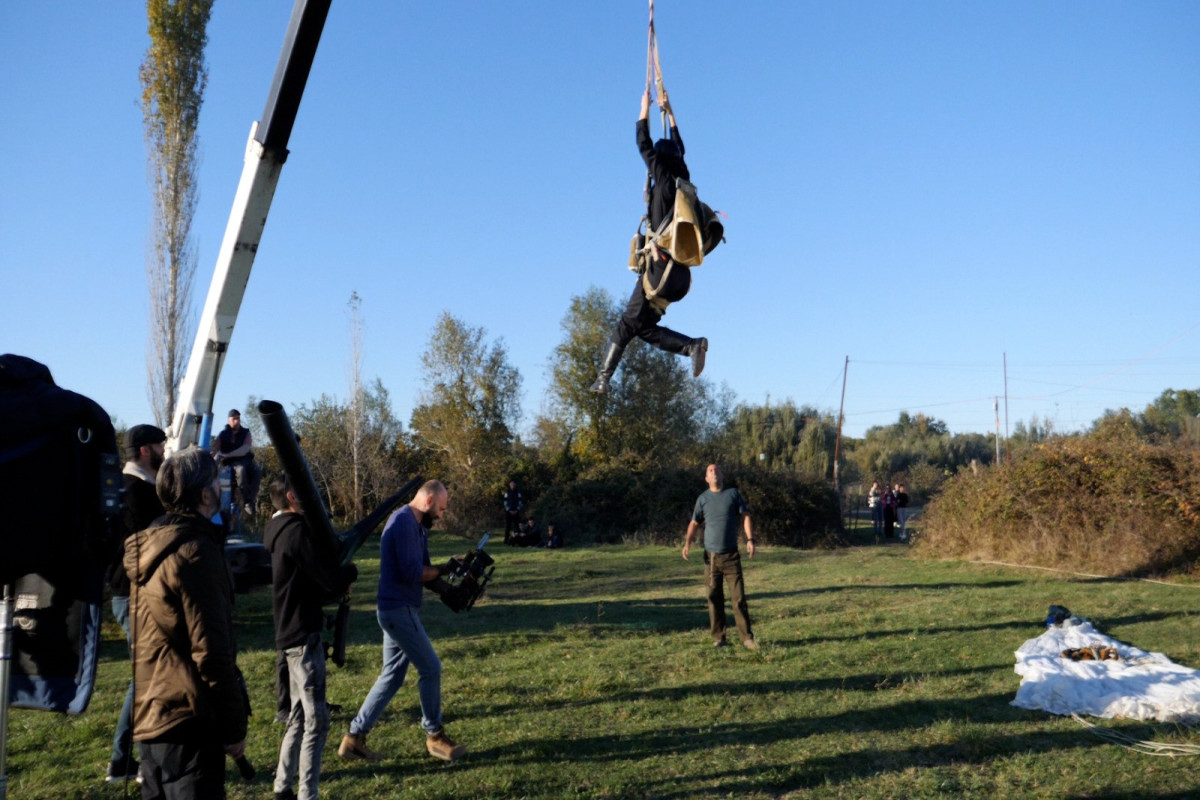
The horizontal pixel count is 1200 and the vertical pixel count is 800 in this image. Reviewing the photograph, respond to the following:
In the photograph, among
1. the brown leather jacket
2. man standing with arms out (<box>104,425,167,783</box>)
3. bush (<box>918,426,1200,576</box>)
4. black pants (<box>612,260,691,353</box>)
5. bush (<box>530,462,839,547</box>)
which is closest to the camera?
the brown leather jacket

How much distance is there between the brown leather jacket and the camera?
11.7 ft

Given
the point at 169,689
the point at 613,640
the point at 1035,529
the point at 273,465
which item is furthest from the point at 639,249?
the point at 273,465

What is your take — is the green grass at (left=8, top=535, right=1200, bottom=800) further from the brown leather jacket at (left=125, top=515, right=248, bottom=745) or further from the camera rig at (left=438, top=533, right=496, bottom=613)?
the brown leather jacket at (left=125, top=515, right=248, bottom=745)

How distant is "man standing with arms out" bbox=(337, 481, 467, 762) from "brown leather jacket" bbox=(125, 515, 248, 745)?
262cm

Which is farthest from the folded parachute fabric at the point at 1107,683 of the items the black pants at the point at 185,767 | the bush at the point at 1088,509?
the bush at the point at 1088,509

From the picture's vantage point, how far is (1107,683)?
838 cm

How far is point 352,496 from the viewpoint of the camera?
36.0m

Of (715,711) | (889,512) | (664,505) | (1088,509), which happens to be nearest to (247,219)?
(715,711)

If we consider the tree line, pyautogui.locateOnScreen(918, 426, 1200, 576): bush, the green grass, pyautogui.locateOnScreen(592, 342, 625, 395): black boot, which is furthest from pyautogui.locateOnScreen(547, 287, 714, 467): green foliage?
pyautogui.locateOnScreen(592, 342, 625, 395): black boot

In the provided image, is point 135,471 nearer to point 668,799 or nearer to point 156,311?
point 668,799

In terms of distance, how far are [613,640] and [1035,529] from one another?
13.1m

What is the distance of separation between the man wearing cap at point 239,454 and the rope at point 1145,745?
1022cm

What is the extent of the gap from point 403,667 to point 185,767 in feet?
9.45

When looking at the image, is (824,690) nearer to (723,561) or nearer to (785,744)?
(785,744)
